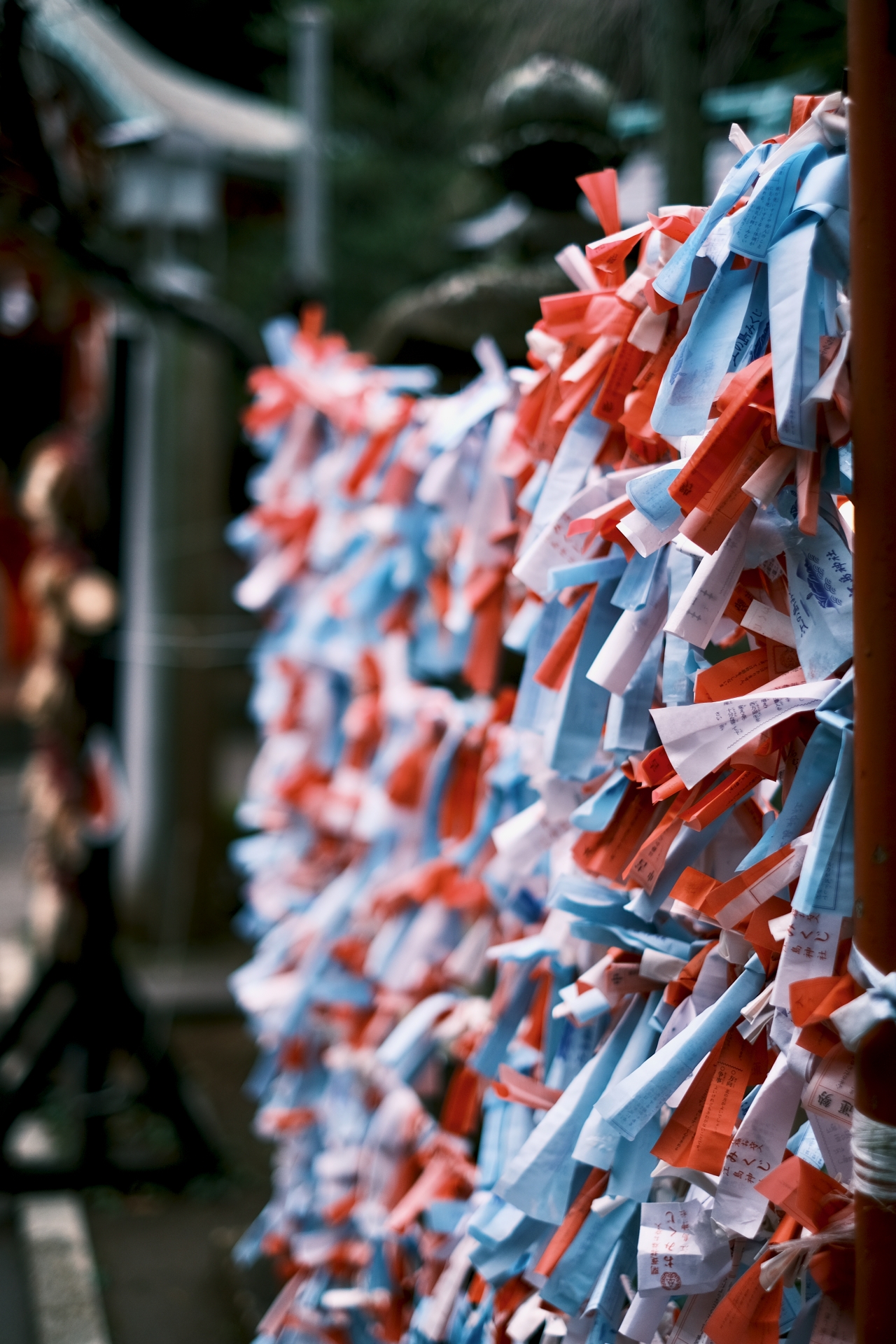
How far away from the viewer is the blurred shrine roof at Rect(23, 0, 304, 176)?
3314mm

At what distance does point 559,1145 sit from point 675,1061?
253 mm

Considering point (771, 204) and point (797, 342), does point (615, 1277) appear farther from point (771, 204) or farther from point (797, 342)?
point (771, 204)

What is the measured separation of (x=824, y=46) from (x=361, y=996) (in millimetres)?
1809

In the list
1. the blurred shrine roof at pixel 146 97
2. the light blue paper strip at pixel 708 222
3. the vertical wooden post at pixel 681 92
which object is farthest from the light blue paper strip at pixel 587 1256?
the blurred shrine roof at pixel 146 97

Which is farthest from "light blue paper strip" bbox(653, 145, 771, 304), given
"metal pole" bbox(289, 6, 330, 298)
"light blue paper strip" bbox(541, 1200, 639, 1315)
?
"metal pole" bbox(289, 6, 330, 298)

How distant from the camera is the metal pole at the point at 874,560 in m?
0.94

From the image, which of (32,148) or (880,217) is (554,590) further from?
(32,148)

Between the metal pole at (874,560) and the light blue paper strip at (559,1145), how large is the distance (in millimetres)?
370

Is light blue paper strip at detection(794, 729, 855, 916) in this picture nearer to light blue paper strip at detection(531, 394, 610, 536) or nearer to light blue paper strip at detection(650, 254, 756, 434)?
light blue paper strip at detection(650, 254, 756, 434)

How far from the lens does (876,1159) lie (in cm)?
97

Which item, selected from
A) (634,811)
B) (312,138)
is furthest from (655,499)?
(312,138)

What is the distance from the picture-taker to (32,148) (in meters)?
2.92

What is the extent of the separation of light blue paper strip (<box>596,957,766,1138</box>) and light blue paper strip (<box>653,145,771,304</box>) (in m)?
0.60

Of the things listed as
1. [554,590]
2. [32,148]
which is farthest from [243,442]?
[554,590]
